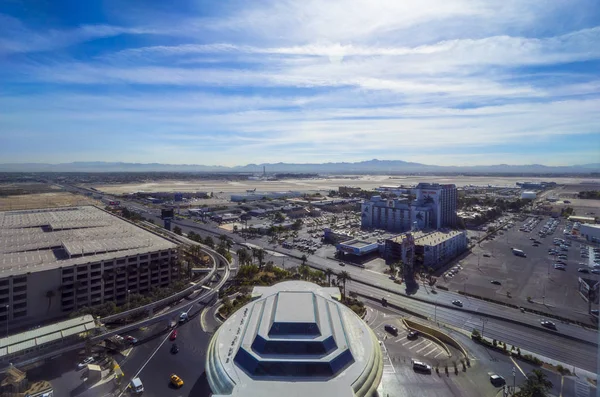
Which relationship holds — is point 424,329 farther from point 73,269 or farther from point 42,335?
point 73,269

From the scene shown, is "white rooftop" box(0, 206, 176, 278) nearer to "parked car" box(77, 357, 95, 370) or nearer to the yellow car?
"parked car" box(77, 357, 95, 370)

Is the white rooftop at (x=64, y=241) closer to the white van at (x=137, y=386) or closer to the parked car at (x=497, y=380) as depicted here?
the white van at (x=137, y=386)

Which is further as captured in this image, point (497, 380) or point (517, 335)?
point (517, 335)

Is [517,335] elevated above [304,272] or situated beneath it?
situated beneath

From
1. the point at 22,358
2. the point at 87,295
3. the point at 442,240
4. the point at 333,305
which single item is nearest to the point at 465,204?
the point at 442,240

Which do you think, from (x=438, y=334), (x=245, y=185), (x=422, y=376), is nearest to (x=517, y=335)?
(x=438, y=334)

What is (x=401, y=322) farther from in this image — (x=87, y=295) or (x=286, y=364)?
(x=87, y=295)

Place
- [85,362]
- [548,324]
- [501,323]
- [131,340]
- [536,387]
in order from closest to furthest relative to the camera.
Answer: [536,387], [85,362], [131,340], [548,324], [501,323]
